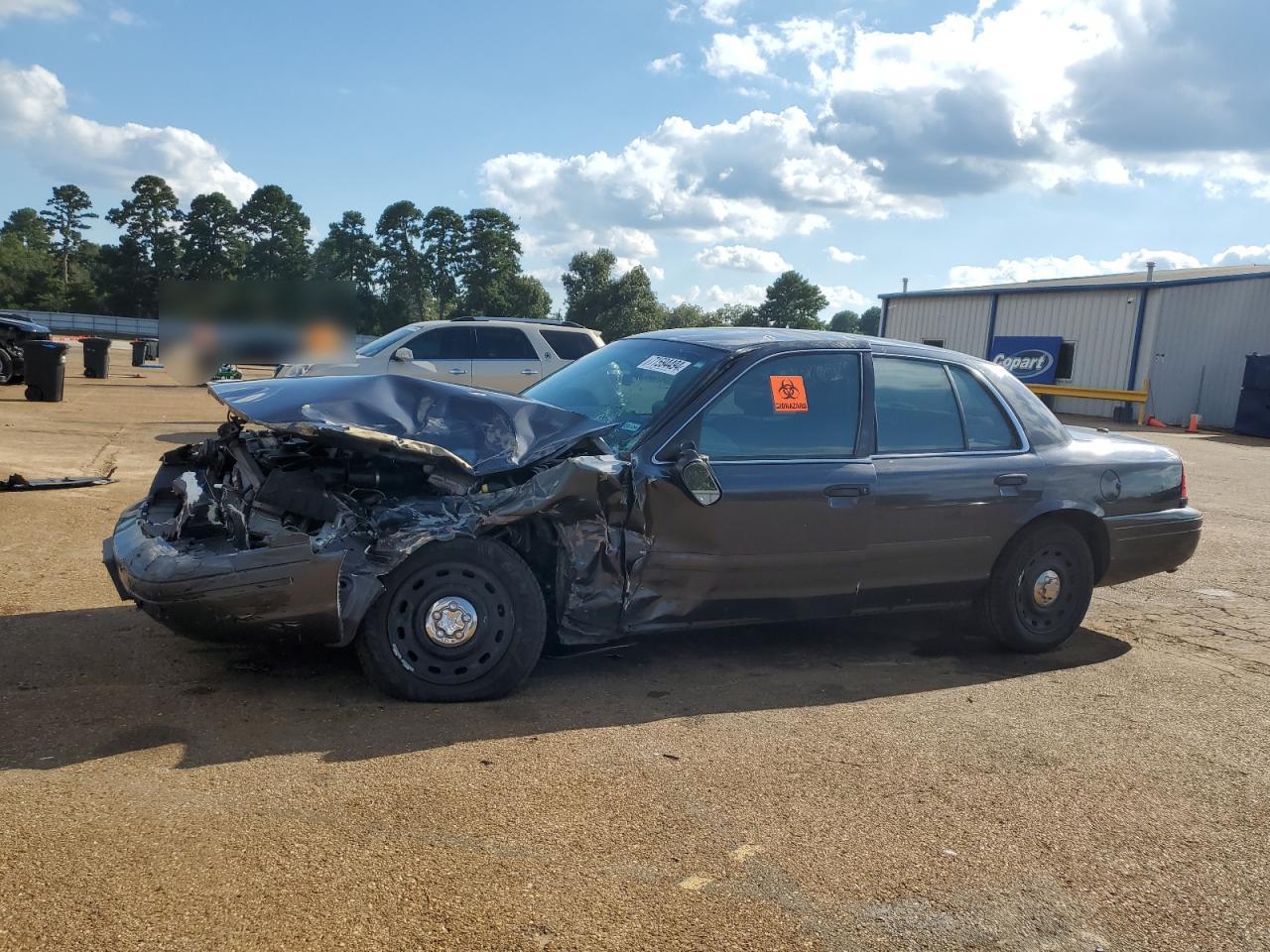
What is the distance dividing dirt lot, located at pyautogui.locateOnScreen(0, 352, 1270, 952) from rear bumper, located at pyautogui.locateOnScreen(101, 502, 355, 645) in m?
0.35

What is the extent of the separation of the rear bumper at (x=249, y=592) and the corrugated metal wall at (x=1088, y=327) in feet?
95.8

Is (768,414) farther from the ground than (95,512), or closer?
farther from the ground

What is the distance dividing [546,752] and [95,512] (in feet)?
18.2

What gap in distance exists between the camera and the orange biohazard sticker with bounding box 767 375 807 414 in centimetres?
477

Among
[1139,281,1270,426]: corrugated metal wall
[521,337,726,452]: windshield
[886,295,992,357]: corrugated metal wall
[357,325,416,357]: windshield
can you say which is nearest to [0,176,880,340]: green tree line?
[357,325,416,357]: windshield

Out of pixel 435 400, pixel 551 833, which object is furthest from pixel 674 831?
pixel 435 400

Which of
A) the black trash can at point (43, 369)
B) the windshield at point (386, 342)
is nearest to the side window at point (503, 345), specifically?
the windshield at point (386, 342)

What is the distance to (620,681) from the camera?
15.0 feet

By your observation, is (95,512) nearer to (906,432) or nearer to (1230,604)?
(906,432)

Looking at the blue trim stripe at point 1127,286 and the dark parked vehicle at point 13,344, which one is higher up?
the blue trim stripe at point 1127,286

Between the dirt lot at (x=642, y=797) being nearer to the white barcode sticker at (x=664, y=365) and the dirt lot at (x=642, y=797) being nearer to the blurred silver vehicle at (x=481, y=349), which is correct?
the white barcode sticker at (x=664, y=365)

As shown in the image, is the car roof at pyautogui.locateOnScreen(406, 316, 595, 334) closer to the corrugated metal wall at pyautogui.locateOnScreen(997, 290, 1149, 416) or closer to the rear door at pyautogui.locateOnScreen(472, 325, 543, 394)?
the rear door at pyautogui.locateOnScreen(472, 325, 543, 394)

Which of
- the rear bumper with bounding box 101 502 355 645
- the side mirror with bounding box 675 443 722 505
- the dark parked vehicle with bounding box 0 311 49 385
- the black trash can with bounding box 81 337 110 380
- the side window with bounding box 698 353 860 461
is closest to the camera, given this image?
the rear bumper with bounding box 101 502 355 645

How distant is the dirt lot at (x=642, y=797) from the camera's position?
265cm
